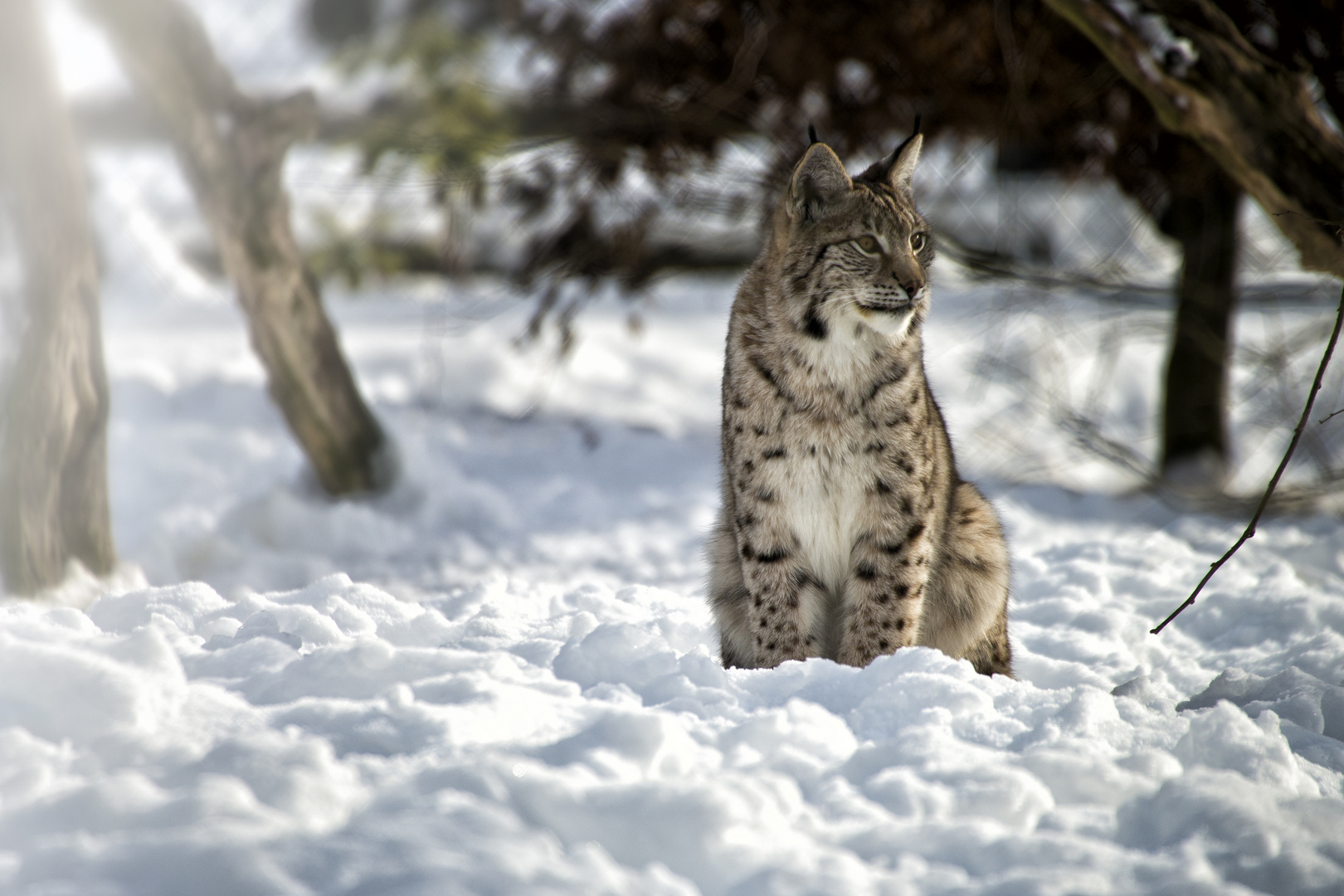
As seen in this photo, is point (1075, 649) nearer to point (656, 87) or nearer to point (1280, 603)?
point (1280, 603)

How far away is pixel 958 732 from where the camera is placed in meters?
2.32

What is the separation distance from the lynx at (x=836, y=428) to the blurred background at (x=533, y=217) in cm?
151

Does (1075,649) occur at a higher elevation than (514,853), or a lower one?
lower

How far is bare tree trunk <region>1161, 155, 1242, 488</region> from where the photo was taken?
5832 millimetres

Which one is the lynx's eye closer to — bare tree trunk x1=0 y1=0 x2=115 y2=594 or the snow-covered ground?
the snow-covered ground

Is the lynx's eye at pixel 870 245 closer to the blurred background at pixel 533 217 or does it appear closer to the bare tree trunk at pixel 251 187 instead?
the blurred background at pixel 533 217

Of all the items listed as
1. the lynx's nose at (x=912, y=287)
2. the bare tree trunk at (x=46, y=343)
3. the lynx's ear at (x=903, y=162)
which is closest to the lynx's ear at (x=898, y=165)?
the lynx's ear at (x=903, y=162)

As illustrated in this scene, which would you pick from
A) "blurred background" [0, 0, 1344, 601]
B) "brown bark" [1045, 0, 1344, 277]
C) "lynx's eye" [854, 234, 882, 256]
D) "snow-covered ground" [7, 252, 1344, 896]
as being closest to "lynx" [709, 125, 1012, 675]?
"lynx's eye" [854, 234, 882, 256]

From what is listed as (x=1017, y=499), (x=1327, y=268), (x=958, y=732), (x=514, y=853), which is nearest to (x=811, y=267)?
(x=958, y=732)

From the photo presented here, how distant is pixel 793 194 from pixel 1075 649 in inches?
75.6

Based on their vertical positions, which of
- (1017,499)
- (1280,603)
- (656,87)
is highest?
(656,87)

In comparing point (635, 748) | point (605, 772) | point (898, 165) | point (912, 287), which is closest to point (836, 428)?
point (912, 287)

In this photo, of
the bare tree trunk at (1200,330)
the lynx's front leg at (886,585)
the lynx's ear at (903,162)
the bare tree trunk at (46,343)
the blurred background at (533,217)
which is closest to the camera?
the lynx's front leg at (886,585)

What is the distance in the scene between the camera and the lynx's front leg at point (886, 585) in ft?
10.0
